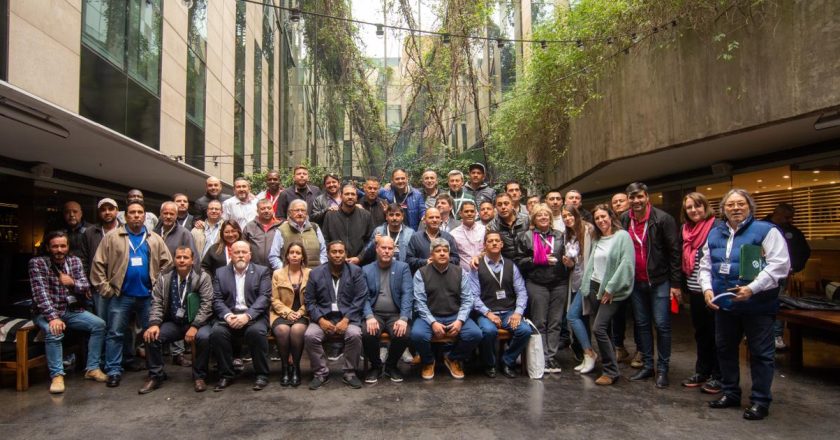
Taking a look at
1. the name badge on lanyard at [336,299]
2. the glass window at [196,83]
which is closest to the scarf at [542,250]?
the name badge on lanyard at [336,299]

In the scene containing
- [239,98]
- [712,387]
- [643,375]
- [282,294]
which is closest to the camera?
[712,387]

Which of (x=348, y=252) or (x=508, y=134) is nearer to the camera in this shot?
(x=348, y=252)

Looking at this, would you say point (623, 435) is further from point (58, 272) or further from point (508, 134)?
point (508, 134)

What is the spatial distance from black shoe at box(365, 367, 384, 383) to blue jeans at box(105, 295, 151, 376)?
7.58ft

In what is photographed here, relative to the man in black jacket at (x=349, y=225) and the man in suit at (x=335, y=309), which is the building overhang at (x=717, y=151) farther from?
the man in suit at (x=335, y=309)

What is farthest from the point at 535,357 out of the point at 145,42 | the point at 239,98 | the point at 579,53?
the point at 239,98

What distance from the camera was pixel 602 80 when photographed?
26.7ft

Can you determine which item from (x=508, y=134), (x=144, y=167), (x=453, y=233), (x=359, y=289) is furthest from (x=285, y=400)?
(x=508, y=134)

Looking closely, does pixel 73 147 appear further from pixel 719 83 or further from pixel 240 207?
pixel 719 83

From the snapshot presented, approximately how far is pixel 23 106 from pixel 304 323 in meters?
3.69

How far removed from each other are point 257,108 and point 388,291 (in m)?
16.2

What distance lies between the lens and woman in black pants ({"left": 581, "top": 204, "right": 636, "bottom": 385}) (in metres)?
4.39

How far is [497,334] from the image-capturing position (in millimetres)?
4699

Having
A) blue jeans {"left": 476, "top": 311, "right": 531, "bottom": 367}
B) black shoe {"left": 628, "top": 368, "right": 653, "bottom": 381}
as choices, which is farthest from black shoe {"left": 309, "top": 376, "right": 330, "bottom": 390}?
black shoe {"left": 628, "top": 368, "right": 653, "bottom": 381}
